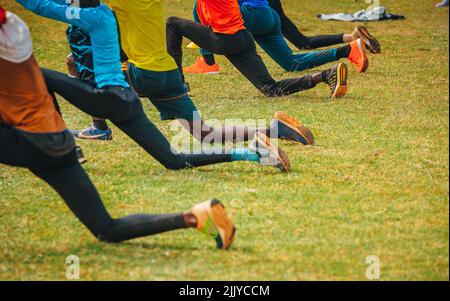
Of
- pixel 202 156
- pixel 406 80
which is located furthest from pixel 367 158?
pixel 406 80

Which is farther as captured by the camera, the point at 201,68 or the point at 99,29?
the point at 201,68

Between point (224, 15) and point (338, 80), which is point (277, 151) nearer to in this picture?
point (224, 15)

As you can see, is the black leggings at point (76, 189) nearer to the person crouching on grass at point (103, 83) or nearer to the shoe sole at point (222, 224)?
the shoe sole at point (222, 224)

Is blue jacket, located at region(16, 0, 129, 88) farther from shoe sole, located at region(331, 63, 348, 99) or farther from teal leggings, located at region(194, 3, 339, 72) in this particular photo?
shoe sole, located at region(331, 63, 348, 99)

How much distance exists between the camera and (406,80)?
1131 cm

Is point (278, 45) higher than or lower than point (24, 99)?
lower

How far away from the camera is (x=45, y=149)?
16.7 feet

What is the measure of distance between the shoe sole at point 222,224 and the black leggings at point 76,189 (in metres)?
0.19

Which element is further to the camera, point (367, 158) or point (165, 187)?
point (367, 158)

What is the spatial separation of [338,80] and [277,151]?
313 centimetres

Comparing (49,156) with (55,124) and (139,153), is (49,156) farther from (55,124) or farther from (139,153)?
(139,153)

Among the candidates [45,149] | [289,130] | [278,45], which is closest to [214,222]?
[45,149]

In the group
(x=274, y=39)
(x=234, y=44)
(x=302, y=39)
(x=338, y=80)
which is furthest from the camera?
(x=302, y=39)
